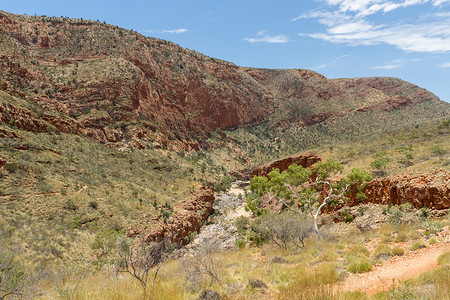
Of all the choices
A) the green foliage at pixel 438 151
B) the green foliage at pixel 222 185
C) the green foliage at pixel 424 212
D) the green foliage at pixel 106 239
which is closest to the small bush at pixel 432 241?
the green foliage at pixel 424 212

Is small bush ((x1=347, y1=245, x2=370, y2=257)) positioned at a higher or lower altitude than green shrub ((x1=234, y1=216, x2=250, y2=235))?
higher

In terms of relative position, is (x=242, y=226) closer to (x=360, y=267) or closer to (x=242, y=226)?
(x=242, y=226)

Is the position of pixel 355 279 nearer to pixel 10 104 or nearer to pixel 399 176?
pixel 399 176

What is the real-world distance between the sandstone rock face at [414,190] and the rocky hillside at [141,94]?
3513cm

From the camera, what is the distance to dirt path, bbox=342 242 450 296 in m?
4.61

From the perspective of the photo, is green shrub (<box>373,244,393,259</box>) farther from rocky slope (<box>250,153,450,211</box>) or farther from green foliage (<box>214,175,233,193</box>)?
green foliage (<box>214,175,233,193</box>)

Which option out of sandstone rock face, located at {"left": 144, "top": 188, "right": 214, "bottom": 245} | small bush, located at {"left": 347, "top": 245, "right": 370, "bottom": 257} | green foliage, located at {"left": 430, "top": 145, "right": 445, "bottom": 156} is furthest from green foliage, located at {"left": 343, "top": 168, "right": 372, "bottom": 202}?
sandstone rock face, located at {"left": 144, "top": 188, "right": 214, "bottom": 245}

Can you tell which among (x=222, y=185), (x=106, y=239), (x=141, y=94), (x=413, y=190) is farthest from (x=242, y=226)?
(x=141, y=94)

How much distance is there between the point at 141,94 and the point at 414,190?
163ft

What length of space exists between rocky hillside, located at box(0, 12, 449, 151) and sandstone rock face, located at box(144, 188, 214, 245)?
54.3 ft

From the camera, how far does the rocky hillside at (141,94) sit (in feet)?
120

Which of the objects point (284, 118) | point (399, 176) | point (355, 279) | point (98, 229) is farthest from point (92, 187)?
point (284, 118)

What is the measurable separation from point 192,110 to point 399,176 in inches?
2349

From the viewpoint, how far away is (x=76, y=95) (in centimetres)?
4075
